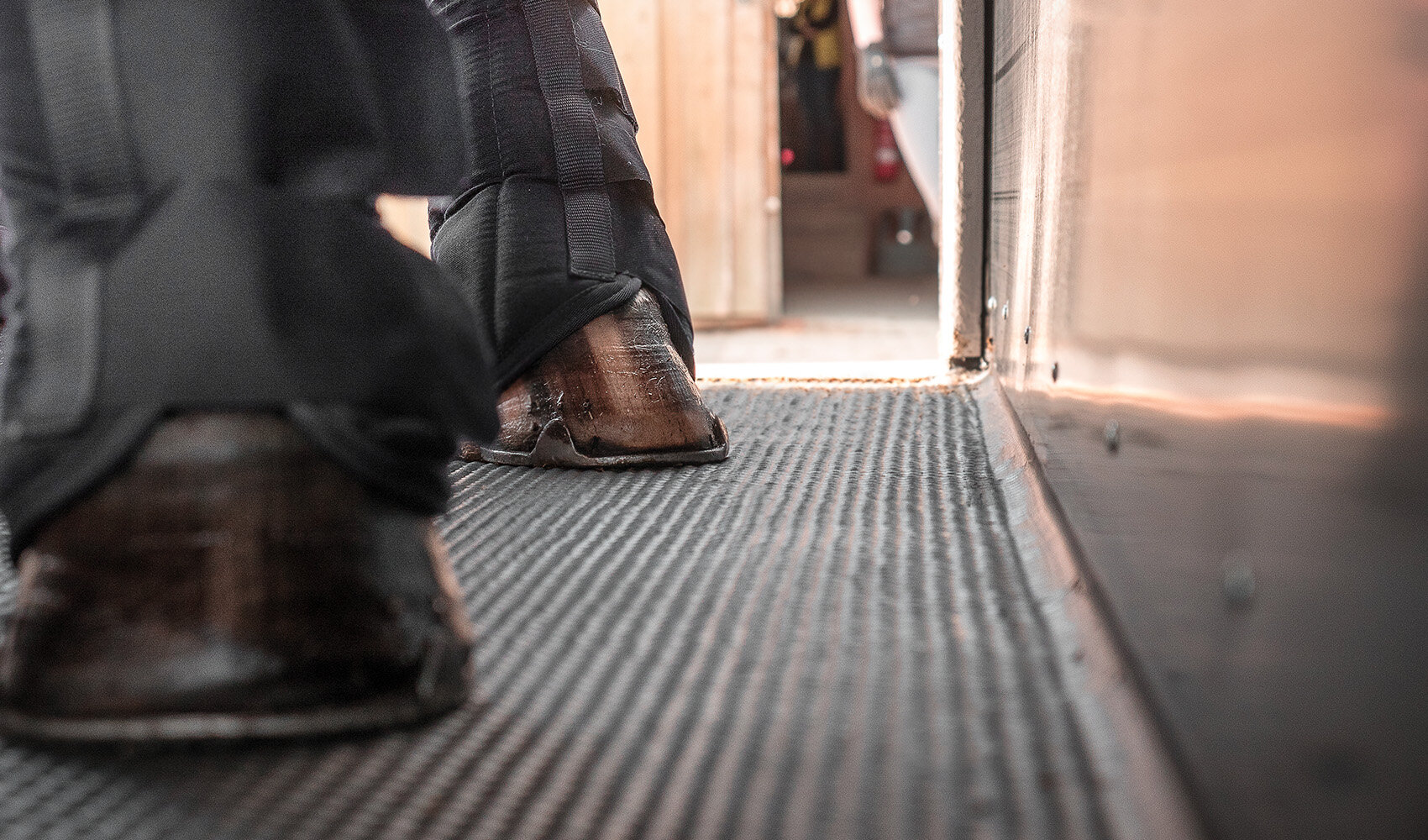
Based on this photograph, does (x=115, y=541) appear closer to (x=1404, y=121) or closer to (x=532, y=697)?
(x=532, y=697)

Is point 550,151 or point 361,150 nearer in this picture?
point 361,150

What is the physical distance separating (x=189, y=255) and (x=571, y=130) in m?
0.60

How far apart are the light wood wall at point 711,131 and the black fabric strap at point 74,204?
273 cm

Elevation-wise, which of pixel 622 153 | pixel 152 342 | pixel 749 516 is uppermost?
pixel 622 153

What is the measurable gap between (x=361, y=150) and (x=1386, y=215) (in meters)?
0.45

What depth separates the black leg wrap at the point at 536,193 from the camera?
3.36 feet

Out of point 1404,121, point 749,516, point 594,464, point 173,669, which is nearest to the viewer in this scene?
point 1404,121

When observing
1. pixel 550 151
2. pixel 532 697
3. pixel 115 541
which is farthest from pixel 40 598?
pixel 550 151

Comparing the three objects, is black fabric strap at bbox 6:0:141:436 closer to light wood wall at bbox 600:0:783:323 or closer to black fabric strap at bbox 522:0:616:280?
black fabric strap at bbox 522:0:616:280

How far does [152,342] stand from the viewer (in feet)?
1.62

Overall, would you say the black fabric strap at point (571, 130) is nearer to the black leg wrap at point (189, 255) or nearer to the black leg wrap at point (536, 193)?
the black leg wrap at point (536, 193)

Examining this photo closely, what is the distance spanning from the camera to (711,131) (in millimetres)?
3225

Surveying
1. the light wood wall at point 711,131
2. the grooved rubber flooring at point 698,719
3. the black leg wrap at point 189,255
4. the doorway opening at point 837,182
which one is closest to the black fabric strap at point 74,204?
the black leg wrap at point 189,255

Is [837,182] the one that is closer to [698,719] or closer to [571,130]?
[571,130]
